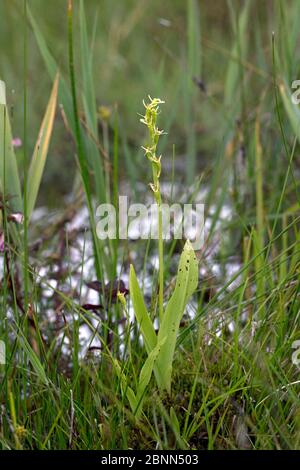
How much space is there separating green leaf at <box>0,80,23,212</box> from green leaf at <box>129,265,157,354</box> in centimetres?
34

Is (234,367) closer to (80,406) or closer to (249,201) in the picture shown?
(80,406)

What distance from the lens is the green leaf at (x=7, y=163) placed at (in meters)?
1.33

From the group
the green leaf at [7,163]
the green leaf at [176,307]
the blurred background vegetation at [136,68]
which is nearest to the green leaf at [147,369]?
the green leaf at [176,307]

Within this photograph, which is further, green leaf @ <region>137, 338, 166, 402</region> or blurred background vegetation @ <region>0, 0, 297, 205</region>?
blurred background vegetation @ <region>0, 0, 297, 205</region>

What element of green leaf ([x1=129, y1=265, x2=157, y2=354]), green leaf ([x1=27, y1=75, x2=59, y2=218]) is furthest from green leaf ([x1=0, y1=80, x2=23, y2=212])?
green leaf ([x1=129, y1=265, x2=157, y2=354])

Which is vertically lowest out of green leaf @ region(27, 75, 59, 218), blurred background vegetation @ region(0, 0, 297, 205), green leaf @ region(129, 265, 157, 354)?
green leaf @ region(129, 265, 157, 354)

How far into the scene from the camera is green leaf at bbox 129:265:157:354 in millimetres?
1082

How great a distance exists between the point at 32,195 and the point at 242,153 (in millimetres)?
784

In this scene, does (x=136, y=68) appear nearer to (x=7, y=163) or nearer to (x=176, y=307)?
(x=7, y=163)

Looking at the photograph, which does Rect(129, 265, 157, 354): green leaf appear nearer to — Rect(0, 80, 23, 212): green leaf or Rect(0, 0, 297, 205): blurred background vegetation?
Rect(0, 80, 23, 212): green leaf

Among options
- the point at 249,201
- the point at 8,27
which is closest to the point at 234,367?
the point at 249,201

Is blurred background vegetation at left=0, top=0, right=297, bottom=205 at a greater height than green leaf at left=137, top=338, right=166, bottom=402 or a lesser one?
greater

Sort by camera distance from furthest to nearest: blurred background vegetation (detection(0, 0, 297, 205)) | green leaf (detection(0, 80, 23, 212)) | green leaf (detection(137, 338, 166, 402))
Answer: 1. blurred background vegetation (detection(0, 0, 297, 205))
2. green leaf (detection(0, 80, 23, 212))
3. green leaf (detection(137, 338, 166, 402))

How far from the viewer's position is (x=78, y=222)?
238 cm
